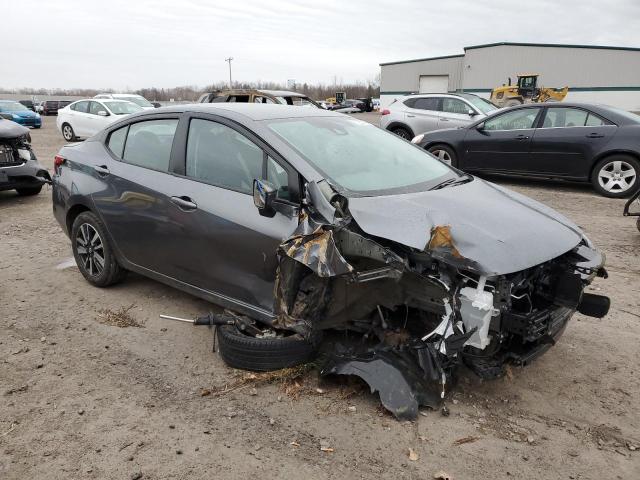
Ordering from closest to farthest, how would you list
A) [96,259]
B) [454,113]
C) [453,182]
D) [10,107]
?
[453,182], [96,259], [454,113], [10,107]

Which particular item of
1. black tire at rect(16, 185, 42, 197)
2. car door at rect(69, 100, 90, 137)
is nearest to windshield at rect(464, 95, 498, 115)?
black tire at rect(16, 185, 42, 197)

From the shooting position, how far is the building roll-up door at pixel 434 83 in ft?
146

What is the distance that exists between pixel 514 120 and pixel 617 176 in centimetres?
197

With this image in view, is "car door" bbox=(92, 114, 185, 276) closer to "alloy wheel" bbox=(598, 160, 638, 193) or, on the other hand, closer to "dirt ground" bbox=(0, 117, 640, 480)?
"dirt ground" bbox=(0, 117, 640, 480)

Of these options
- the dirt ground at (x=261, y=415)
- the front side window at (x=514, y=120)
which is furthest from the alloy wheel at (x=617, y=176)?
the dirt ground at (x=261, y=415)

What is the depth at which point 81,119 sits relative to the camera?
1709 centimetres

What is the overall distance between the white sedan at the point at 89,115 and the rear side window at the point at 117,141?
12893 mm

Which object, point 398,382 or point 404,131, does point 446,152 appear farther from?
point 398,382

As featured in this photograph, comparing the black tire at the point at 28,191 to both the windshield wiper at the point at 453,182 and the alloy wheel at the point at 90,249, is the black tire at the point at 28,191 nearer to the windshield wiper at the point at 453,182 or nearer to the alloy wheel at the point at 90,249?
the alloy wheel at the point at 90,249

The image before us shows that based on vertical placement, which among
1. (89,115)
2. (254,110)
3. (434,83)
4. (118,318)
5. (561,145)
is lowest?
(118,318)

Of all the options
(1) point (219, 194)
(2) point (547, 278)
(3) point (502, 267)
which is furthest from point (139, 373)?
(2) point (547, 278)

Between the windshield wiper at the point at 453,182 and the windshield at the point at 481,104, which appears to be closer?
the windshield wiper at the point at 453,182

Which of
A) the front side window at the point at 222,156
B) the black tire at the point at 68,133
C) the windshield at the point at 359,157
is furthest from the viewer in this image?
the black tire at the point at 68,133

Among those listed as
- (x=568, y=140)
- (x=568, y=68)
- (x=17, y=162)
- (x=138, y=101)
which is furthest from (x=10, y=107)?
(x=568, y=68)
